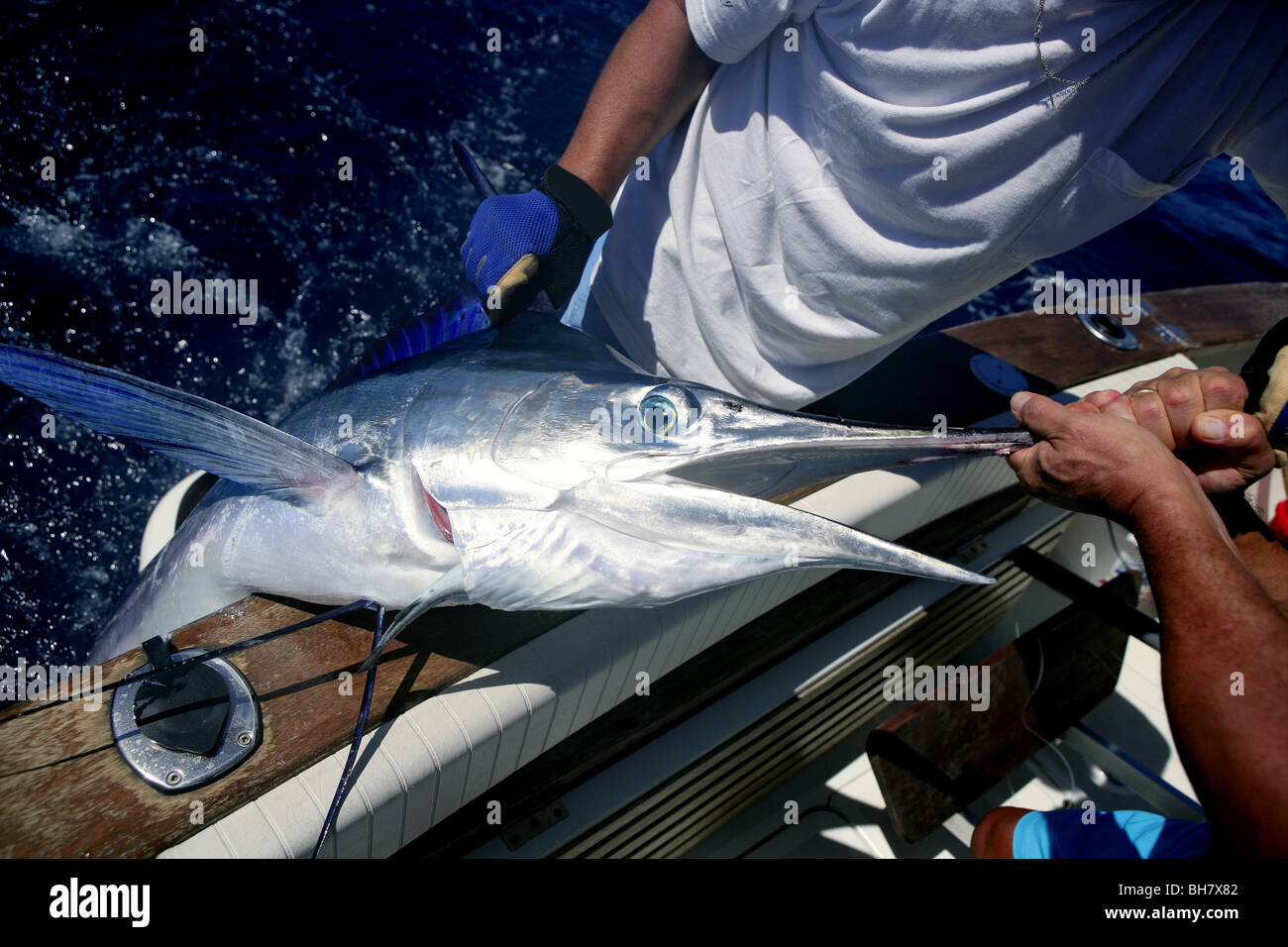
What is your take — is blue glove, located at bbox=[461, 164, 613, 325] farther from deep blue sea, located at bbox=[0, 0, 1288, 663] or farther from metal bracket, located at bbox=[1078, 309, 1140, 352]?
metal bracket, located at bbox=[1078, 309, 1140, 352]

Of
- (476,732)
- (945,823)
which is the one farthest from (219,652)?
(945,823)

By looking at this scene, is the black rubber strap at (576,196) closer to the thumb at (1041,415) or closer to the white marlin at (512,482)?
the white marlin at (512,482)

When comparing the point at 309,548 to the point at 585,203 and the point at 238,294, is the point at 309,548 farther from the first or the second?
the point at 238,294

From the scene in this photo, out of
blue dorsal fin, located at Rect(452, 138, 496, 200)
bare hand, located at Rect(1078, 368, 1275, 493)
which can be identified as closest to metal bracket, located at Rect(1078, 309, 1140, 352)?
bare hand, located at Rect(1078, 368, 1275, 493)

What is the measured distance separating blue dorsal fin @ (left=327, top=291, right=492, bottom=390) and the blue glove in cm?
19

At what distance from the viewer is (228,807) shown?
3.31 ft

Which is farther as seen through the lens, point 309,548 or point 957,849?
point 957,849

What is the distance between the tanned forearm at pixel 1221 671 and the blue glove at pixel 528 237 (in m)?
1.14

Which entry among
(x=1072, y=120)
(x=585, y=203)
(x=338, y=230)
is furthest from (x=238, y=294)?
(x=1072, y=120)

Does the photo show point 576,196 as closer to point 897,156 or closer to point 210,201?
point 897,156

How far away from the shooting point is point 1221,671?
76 centimetres

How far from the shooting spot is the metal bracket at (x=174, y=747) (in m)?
1.01

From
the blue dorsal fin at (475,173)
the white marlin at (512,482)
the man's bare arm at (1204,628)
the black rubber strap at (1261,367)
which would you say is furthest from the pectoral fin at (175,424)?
the black rubber strap at (1261,367)
